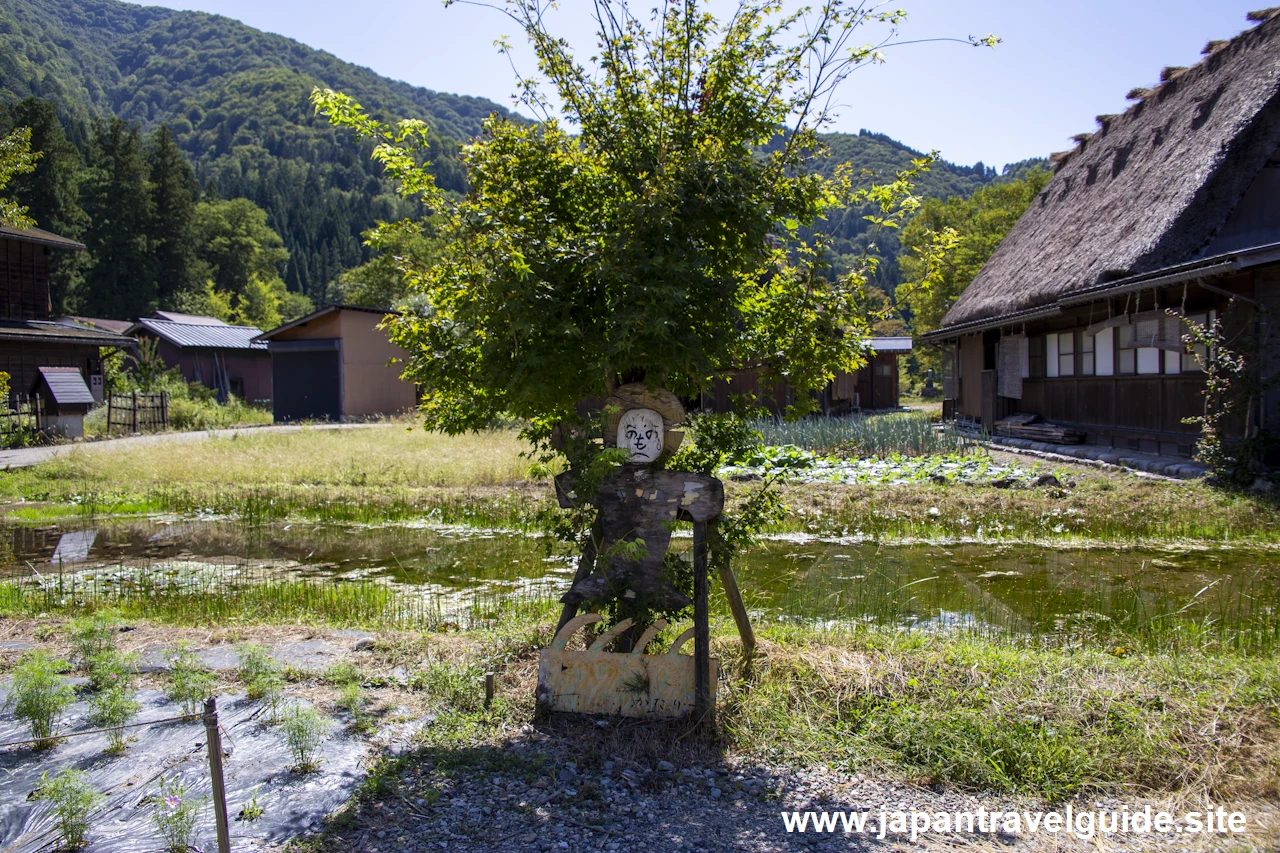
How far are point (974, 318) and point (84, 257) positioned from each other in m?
51.4

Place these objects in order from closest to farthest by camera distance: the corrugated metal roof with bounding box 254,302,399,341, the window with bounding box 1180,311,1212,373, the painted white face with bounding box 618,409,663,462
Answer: the painted white face with bounding box 618,409,663,462
the window with bounding box 1180,311,1212,373
the corrugated metal roof with bounding box 254,302,399,341

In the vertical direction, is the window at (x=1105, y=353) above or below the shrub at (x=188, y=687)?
above

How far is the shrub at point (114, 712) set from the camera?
373 cm

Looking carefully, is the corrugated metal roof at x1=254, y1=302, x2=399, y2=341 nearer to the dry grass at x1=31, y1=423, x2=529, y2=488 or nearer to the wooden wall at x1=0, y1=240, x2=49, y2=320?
the wooden wall at x1=0, y1=240, x2=49, y2=320

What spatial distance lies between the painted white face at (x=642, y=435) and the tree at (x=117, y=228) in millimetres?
53549

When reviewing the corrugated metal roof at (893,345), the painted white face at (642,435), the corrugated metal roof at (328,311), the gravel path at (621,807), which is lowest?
the gravel path at (621,807)

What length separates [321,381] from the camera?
1112 inches

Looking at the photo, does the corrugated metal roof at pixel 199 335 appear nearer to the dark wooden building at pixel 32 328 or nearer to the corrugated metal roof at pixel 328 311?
the corrugated metal roof at pixel 328 311

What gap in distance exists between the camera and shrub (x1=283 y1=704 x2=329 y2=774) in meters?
3.45

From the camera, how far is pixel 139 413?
932 inches

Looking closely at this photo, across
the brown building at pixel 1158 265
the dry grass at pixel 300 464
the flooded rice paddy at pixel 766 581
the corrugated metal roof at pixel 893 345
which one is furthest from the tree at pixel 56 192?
the brown building at pixel 1158 265

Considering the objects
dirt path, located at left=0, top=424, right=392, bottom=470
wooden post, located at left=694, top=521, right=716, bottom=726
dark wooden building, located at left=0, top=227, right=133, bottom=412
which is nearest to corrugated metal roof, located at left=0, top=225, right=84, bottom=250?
dark wooden building, located at left=0, top=227, right=133, bottom=412

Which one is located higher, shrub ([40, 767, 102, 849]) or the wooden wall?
the wooden wall

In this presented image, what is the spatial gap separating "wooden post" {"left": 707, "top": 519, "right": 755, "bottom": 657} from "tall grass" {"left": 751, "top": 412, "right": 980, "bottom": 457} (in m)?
10.2
